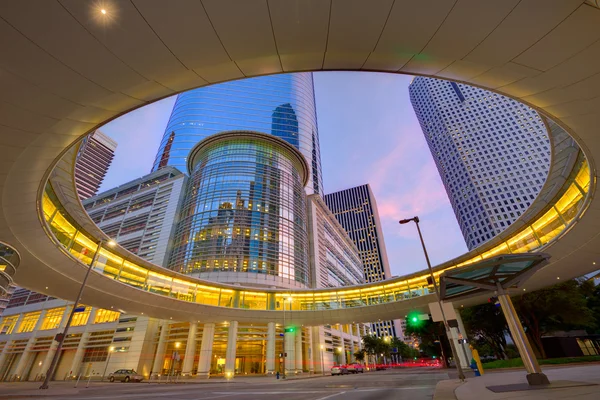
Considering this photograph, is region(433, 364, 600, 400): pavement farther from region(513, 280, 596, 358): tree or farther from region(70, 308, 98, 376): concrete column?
region(70, 308, 98, 376): concrete column

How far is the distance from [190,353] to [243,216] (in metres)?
24.3

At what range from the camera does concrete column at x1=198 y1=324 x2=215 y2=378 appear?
36.2 m

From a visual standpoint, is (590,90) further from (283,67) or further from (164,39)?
(164,39)

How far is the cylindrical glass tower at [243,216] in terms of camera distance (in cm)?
5064

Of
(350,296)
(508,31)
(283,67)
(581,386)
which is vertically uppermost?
(350,296)

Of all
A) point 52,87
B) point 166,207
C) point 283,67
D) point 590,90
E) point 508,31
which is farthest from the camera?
point 166,207

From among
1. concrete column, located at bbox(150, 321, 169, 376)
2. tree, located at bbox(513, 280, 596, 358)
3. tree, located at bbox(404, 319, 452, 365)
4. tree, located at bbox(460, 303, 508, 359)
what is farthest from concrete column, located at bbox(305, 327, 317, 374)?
tree, located at bbox(513, 280, 596, 358)

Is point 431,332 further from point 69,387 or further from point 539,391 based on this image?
point 69,387

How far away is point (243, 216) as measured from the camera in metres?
54.3

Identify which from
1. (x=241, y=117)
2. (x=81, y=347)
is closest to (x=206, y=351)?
(x=81, y=347)

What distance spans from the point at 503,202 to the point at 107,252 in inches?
6230

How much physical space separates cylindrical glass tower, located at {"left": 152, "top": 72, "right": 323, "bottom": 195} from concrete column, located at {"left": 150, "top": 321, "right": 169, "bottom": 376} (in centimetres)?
5063

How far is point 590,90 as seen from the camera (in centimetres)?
650

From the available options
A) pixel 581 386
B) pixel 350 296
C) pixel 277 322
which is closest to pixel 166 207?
pixel 277 322
